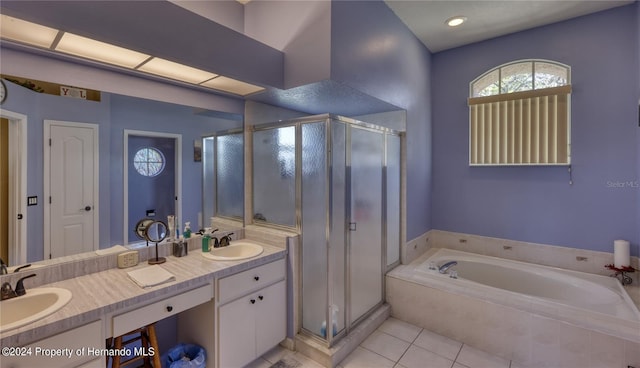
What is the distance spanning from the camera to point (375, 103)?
276 cm

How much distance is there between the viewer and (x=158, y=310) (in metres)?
1.54

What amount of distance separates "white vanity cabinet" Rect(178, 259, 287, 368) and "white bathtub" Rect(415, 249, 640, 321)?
1552mm

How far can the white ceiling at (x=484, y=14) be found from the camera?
2574 millimetres

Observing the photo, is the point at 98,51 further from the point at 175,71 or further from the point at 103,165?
the point at 103,165

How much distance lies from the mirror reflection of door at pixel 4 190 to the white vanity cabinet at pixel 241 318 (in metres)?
1.10

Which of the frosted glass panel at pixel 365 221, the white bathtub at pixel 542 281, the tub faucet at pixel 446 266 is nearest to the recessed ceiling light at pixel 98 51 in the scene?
the frosted glass panel at pixel 365 221

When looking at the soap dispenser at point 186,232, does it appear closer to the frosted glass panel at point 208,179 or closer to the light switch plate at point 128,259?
the frosted glass panel at point 208,179

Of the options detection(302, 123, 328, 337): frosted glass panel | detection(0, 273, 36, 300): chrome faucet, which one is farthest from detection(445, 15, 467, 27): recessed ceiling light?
detection(0, 273, 36, 300): chrome faucet

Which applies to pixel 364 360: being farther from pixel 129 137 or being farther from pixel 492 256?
pixel 129 137

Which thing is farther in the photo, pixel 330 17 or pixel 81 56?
pixel 330 17

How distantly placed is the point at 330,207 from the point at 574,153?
2662mm

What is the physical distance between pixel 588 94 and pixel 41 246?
182 inches

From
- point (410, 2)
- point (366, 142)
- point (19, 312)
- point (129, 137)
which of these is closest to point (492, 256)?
point (366, 142)

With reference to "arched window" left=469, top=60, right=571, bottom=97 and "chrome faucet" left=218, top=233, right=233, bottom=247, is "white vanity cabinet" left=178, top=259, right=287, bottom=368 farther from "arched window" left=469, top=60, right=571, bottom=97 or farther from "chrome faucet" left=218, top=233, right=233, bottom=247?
"arched window" left=469, top=60, right=571, bottom=97
